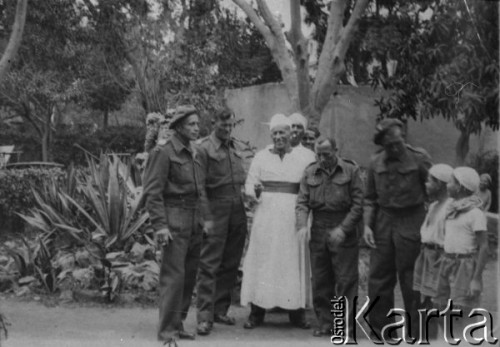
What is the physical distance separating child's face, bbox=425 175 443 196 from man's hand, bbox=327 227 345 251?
2.38 feet

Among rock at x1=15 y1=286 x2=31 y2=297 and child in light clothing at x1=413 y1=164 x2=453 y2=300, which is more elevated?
child in light clothing at x1=413 y1=164 x2=453 y2=300

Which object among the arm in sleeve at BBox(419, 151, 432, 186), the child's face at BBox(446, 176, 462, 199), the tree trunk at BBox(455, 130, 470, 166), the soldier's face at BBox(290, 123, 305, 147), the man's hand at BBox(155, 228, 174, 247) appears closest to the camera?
the child's face at BBox(446, 176, 462, 199)

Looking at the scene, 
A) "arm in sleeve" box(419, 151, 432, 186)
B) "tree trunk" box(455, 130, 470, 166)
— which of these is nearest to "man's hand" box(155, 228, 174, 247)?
"arm in sleeve" box(419, 151, 432, 186)

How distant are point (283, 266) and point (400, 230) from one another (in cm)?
108

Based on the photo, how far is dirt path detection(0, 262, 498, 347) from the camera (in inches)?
197

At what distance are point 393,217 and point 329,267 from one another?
688mm

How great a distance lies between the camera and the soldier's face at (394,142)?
5.05 metres

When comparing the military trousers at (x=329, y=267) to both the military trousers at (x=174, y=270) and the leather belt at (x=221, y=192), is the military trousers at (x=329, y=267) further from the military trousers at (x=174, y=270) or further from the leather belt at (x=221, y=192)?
the military trousers at (x=174, y=270)

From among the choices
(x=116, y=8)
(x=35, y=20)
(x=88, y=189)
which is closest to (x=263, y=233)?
(x=88, y=189)

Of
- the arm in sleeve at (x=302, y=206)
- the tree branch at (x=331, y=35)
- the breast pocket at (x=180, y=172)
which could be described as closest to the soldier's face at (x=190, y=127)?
the breast pocket at (x=180, y=172)

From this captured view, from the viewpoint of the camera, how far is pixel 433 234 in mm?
4809

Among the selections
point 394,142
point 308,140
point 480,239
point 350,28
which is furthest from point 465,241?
point 350,28

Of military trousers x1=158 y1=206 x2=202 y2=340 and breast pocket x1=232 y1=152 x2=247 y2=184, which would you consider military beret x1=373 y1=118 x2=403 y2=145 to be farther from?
military trousers x1=158 y1=206 x2=202 y2=340

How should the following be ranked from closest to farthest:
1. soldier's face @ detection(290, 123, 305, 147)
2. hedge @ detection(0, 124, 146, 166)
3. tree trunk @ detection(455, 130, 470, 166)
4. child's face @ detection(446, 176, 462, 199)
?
1. child's face @ detection(446, 176, 462, 199)
2. soldier's face @ detection(290, 123, 305, 147)
3. tree trunk @ detection(455, 130, 470, 166)
4. hedge @ detection(0, 124, 146, 166)
